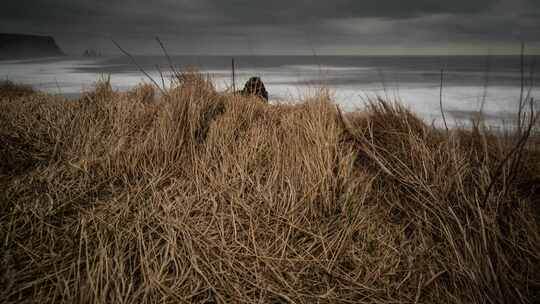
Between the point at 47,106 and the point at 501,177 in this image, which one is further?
the point at 47,106

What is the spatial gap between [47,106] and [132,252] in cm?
198

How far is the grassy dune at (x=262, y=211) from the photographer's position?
104 centimetres

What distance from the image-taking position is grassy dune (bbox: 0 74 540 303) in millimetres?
1035

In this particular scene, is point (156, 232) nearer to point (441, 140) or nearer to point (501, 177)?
point (501, 177)

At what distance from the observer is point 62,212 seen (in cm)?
132

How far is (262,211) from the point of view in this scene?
139 centimetres

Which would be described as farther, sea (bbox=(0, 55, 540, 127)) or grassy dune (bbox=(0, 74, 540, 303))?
sea (bbox=(0, 55, 540, 127))

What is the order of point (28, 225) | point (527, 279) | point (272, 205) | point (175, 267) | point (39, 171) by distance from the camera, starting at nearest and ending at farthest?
point (527, 279) → point (175, 267) → point (28, 225) → point (272, 205) → point (39, 171)

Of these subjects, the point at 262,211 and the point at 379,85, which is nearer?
the point at 262,211

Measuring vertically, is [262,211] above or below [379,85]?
below

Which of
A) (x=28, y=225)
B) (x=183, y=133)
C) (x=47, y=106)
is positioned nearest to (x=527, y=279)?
(x=183, y=133)

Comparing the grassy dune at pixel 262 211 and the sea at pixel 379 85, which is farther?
the sea at pixel 379 85

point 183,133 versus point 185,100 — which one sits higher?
point 185,100

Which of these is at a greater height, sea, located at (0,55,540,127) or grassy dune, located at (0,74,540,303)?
sea, located at (0,55,540,127)
